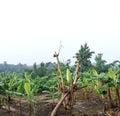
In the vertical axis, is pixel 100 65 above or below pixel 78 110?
above

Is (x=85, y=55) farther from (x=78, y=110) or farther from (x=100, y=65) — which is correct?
(x=78, y=110)

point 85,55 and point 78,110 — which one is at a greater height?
point 85,55

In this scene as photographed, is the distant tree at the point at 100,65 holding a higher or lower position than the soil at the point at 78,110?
higher

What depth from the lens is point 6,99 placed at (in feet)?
34.4

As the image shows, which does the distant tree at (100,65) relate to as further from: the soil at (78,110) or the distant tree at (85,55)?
the soil at (78,110)

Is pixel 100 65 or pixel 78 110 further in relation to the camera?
pixel 100 65

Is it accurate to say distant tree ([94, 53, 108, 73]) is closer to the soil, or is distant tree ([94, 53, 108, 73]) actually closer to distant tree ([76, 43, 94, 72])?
distant tree ([76, 43, 94, 72])

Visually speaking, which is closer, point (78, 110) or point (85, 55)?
point (78, 110)

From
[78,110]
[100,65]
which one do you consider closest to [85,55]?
[100,65]

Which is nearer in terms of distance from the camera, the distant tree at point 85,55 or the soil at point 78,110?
the soil at point 78,110

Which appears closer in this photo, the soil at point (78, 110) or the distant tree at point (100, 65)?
the soil at point (78, 110)

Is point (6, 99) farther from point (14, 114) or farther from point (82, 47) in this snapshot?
point (82, 47)

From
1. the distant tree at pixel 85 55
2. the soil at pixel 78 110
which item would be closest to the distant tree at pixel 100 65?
the distant tree at pixel 85 55

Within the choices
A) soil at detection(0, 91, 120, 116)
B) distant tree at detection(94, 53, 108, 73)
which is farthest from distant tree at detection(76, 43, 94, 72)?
soil at detection(0, 91, 120, 116)
